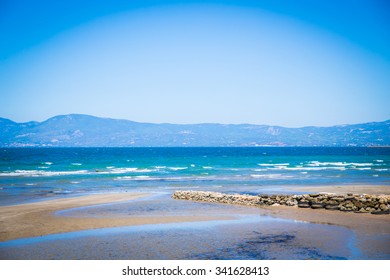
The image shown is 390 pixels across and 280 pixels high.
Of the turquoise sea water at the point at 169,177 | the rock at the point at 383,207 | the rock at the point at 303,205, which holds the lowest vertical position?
the turquoise sea water at the point at 169,177

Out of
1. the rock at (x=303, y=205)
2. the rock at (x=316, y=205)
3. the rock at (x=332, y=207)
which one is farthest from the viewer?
the rock at (x=303, y=205)

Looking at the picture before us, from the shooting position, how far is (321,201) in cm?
1673

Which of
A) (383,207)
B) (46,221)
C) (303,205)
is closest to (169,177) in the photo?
(303,205)

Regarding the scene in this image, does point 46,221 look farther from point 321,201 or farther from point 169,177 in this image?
point 169,177

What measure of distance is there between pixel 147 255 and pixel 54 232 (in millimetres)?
4883

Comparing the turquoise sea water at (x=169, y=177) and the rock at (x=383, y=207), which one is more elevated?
the rock at (x=383, y=207)

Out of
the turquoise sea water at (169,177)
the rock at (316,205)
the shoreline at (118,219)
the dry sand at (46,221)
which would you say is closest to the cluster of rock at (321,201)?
the rock at (316,205)

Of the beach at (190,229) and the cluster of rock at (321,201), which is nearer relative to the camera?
the beach at (190,229)

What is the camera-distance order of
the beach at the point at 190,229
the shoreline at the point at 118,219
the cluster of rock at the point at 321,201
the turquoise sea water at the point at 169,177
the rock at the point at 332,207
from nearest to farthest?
1. the beach at the point at 190,229
2. the shoreline at the point at 118,219
3. the cluster of rock at the point at 321,201
4. the rock at the point at 332,207
5. the turquoise sea water at the point at 169,177

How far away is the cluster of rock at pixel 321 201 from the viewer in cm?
1527

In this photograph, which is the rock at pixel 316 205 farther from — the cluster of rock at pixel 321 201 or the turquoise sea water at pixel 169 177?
Result: the turquoise sea water at pixel 169 177

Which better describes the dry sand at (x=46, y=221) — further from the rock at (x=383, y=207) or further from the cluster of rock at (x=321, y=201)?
the rock at (x=383, y=207)

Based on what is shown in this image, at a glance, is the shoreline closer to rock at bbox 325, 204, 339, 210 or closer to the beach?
the beach
